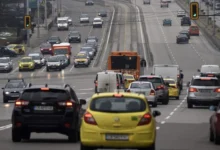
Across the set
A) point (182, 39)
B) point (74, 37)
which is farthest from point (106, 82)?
point (74, 37)

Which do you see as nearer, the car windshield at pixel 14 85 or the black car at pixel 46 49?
the car windshield at pixel 14 85

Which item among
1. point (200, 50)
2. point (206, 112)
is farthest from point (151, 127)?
point (200, 50)

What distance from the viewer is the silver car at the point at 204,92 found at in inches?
1583

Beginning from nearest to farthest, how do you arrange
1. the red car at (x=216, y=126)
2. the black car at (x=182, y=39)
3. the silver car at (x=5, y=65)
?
the red car at (x=216, y=126) < the silver car at (x=5, y=65) < the black car at (x=182, y=39)

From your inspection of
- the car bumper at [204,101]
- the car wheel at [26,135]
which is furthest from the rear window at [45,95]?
the car bumper at [204,101]

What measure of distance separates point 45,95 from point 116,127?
14.5 feet

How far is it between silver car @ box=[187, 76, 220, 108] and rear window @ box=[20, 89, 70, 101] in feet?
64.9

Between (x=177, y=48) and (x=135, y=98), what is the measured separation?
274 ft

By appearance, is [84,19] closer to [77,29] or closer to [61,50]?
[77,29]

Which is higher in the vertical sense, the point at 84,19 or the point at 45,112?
the point at 45,112

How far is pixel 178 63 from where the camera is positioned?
8631 cm

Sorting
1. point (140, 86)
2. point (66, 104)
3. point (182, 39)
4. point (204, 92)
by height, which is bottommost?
point (182, 39)

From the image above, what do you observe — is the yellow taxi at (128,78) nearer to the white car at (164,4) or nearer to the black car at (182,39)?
the black car at (182,39)

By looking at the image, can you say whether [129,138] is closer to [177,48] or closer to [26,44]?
[177,48]
